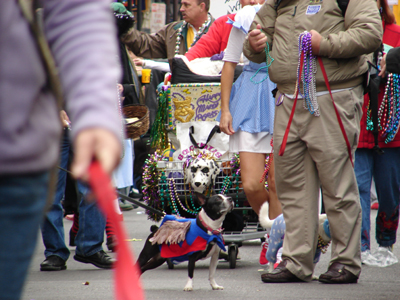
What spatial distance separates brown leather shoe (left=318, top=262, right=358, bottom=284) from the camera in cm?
439

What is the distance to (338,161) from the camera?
172 inches

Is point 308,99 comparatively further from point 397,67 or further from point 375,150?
point 375,150

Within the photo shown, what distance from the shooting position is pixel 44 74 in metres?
1.30

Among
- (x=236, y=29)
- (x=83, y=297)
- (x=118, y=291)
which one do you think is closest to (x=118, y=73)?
(x=118, y=291)

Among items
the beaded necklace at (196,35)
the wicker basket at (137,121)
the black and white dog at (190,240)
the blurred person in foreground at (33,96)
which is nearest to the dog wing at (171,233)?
the black and white dog at (190,240)

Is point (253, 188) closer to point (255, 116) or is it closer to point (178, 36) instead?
point (255, 116)

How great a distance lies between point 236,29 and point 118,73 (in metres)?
4.23

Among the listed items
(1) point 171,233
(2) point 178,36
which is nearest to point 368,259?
(1) point 171,233

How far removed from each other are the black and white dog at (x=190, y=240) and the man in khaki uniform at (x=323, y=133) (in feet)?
1.45

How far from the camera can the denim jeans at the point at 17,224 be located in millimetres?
1229

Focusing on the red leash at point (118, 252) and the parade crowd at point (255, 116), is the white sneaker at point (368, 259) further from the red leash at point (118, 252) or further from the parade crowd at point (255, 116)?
the red leash at point (118, 252)

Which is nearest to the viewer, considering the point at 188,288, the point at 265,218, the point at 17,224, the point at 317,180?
the point at 17,224

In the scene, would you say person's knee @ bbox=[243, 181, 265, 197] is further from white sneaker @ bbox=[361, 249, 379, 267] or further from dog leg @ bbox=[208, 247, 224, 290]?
white sneaker @ bbox=[361, 249, 379, 267]

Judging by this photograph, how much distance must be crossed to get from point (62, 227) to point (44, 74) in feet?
14.0
